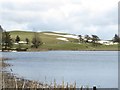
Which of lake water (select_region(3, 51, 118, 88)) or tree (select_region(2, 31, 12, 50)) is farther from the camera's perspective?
tree (select_region(2, 31, 12, 50))

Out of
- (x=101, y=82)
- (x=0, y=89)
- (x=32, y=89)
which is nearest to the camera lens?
(x=32, y=89)

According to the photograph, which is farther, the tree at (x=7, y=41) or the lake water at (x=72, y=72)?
the tree at (x=7, y=41)

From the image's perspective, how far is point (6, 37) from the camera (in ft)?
616

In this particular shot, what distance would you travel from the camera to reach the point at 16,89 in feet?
75.3

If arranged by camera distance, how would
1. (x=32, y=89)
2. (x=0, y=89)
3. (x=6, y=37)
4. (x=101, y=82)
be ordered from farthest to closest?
(x=6, y=37)
(x=101, y=82)
(x=0, y=89)
(x=32, y=89)

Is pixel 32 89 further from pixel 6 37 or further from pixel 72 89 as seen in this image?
pixel 6 37

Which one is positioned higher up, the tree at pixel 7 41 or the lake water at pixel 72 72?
the tree at pixel 7 41

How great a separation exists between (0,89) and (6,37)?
16426 centimetres

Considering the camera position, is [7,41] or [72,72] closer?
[72,72]

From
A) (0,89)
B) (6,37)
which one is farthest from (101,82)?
(6,37)

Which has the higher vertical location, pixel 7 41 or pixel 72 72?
pixel 7 41

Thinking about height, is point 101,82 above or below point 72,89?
below

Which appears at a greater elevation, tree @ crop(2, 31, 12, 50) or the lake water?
tree @ crop(2, 31, 12, 50)

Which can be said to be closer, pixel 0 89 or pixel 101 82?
pixel 0 89
